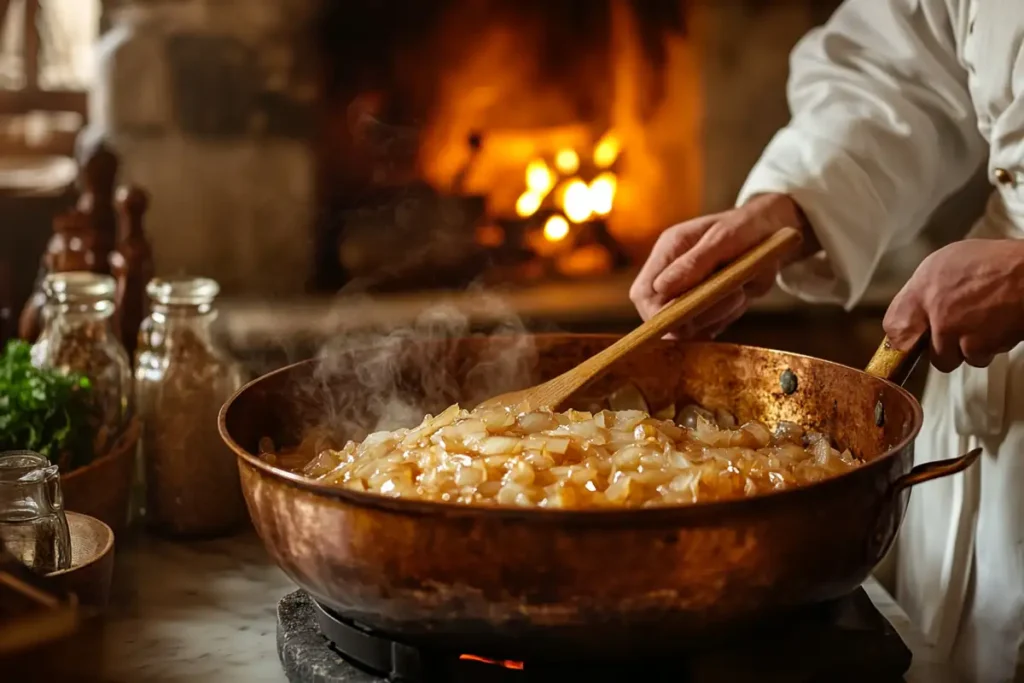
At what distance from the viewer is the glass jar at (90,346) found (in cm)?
107

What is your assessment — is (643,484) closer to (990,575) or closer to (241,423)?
(241,423)

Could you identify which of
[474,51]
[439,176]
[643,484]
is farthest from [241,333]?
[643,484]

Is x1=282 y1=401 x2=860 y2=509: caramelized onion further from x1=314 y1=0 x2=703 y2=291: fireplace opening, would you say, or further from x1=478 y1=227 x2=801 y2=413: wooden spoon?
x1=314 y1=0 x2=703 y2=291: fireplace opening

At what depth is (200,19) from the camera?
2381mm

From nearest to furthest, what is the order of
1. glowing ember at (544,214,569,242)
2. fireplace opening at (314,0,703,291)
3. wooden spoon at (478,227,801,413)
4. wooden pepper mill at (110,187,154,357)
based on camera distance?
wooden spoon at (478,227,801,413), wooden pepper mill at (110,187,154,357), fireplace opening at (314,0,703,291), glowing ember at (544,214,569,242)

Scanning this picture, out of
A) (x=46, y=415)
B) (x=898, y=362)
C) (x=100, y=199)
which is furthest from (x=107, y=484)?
(x=898, y=362)

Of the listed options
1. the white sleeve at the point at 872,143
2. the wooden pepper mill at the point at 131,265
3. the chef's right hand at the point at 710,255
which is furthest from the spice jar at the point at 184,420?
the white sleeve at the point at 872,143

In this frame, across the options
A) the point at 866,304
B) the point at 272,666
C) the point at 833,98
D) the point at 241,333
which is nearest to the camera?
the point at 272,666

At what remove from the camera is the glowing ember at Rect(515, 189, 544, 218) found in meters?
2.65

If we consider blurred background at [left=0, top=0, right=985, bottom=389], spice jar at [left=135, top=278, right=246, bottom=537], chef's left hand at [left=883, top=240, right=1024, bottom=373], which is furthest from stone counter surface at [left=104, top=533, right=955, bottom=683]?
blurred background at [left=0, top=0, right=985, bottom=389]

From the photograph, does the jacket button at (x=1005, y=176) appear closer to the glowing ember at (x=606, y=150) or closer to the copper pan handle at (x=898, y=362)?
the copper pan handle at (x=898, y=362)

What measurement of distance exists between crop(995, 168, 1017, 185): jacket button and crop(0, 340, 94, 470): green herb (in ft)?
3.02

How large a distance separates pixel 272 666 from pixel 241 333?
1.53 meters

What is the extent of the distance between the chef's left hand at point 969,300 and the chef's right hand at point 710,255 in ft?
0.67
